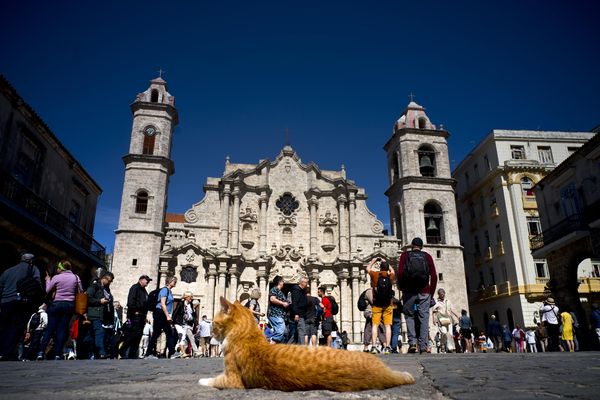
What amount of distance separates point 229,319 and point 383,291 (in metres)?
5.45

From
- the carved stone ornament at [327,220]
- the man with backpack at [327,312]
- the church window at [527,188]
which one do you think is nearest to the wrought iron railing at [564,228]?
the church window at [527,188]

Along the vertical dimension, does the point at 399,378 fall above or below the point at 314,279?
below

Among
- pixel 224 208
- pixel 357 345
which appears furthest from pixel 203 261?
pixel 357 345

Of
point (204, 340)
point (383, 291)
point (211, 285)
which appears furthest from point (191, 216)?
point (383, 291)

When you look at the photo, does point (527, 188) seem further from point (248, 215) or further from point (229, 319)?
point (229, 319)

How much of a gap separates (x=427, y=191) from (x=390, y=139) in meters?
5.43

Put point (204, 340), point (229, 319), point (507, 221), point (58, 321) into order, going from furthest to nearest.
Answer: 1. point (507, 221)
2. point (204, 340)
3. point (58, 321)
4. point (229, 319)

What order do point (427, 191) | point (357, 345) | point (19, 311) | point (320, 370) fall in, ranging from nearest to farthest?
1. point (320, 370)
2. point (19, 311)
3. point (357, 345)
4. point (427, 191)

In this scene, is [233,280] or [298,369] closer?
[298,369]

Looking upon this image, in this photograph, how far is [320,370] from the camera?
2482 mm

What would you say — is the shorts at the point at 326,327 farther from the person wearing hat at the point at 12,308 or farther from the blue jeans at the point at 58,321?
the person wearing hat at the point at 12,308

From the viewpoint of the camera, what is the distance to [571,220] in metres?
17.3

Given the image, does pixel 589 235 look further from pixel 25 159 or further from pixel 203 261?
pixel 25 159

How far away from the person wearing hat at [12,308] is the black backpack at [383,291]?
612cm
